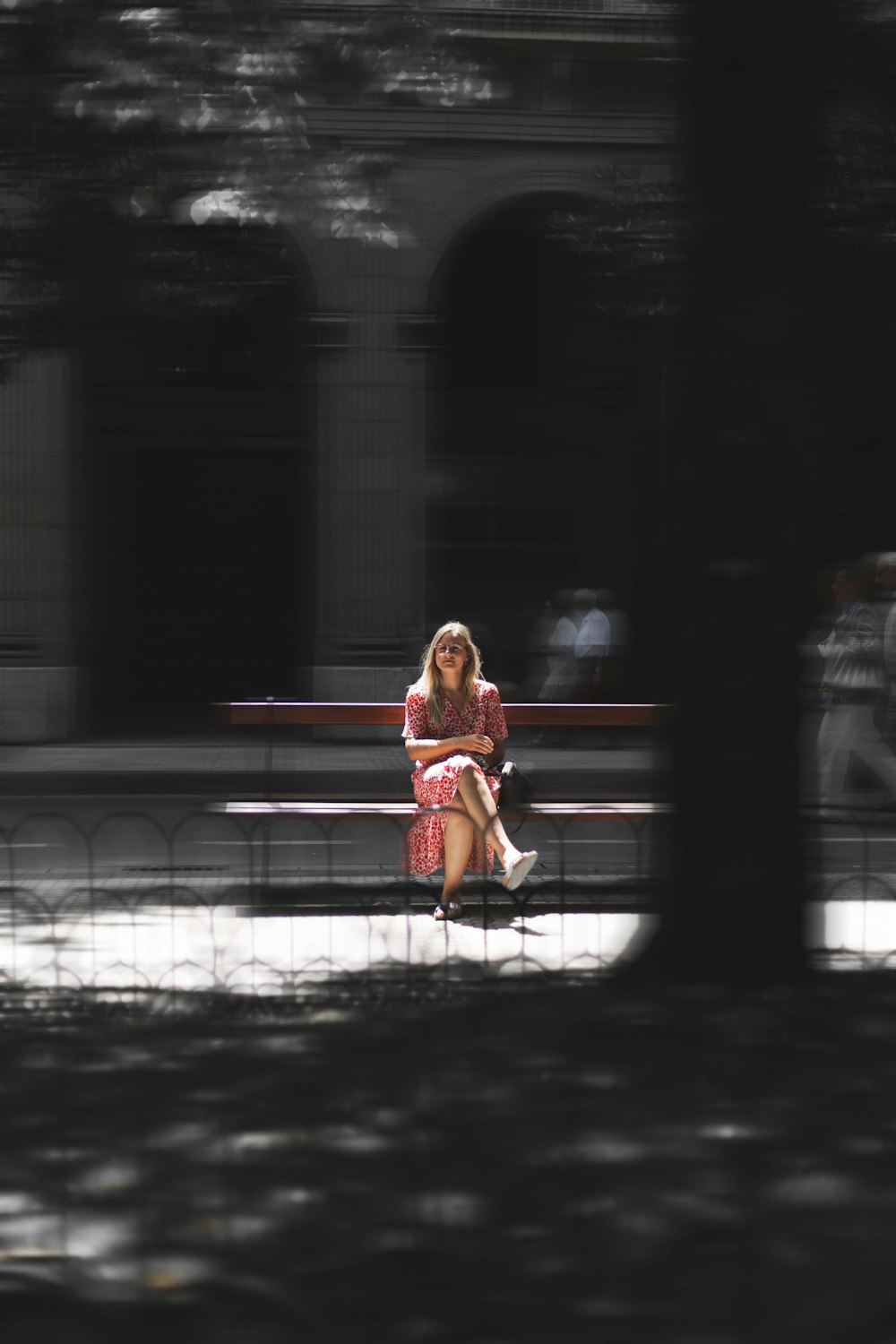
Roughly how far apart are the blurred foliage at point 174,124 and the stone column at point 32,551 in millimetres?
10474

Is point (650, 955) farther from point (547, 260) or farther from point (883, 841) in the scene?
point (547, 260)

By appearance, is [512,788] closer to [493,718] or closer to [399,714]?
[493,718]

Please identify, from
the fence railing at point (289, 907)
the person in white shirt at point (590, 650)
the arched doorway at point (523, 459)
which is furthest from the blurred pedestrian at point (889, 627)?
the arched doorway at point (523, 459)

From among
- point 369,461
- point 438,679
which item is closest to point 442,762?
point 438,679

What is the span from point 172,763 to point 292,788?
96.7 inches

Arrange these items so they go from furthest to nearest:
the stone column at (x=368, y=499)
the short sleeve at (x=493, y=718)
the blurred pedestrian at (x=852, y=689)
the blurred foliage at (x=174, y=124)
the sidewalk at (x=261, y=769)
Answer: the stone column at (x=368, y=499) → the sidewalk at (x=261, y=769) → the blurred pedestrian at (x=852, y=689) → the short sleeve at (x=493, y=718) → the blurred foliage at (x=174, y=124)

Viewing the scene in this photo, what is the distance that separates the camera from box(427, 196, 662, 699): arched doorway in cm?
1975

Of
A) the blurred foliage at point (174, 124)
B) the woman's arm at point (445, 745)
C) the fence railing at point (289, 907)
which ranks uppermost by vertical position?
the blurred foliage at point (174, 124)

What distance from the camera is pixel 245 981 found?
6.27m

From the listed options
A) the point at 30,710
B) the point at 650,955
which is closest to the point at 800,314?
the point at 650,955

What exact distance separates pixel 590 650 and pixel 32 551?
6.46 metres

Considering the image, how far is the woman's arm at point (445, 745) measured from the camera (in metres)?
8.41

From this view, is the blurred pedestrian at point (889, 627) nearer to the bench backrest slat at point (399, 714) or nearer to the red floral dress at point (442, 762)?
the bench backrest slat at point (399, 714)

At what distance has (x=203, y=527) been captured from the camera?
2036 cm
